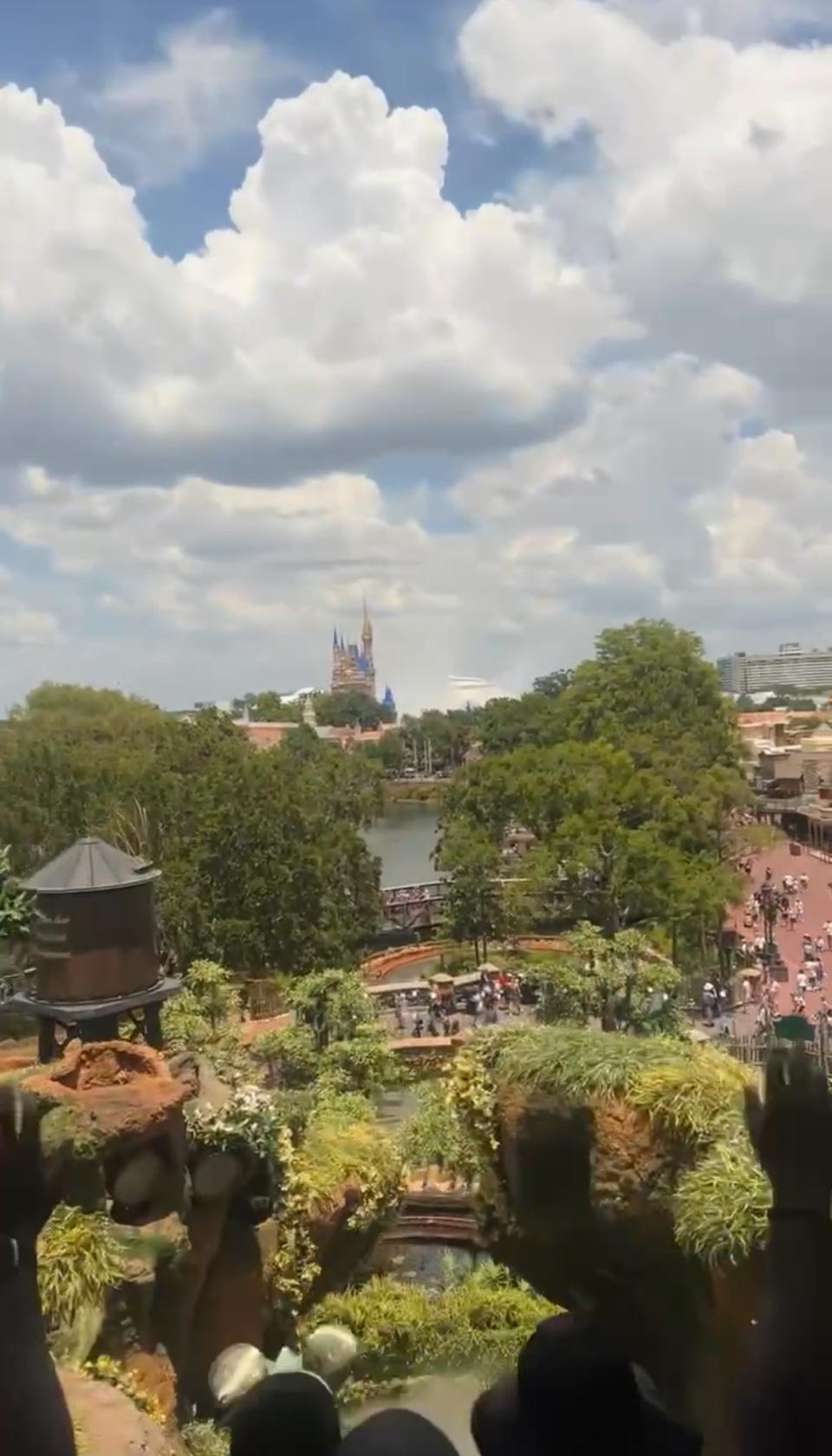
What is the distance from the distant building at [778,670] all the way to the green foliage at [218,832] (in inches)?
5405

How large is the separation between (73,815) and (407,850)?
25.0m

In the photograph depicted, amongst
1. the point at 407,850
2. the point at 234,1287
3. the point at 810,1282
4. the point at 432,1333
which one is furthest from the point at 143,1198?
the point at 407,850

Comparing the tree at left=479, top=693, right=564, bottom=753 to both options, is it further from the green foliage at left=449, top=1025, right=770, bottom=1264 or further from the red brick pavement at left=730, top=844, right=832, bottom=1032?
the green foliage at left=449, top=1025, right=770, bottom=1264

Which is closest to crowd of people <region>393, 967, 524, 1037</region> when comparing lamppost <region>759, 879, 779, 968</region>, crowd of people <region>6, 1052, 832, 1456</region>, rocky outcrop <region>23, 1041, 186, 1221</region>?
lamppost <region>759, 879, 779, 968</region>

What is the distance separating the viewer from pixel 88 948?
8.48 metres

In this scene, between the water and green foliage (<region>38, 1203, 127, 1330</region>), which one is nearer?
green foliage (<region>38, 1203, 127, 1330</region>)

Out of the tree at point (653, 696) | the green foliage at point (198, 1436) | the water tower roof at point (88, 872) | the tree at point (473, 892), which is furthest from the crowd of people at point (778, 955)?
the green foliage at point (198, 1436)

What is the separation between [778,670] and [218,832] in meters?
152

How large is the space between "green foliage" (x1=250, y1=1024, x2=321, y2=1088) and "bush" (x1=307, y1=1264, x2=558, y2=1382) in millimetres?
Result: 3456

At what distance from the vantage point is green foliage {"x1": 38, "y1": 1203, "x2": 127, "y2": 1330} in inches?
167

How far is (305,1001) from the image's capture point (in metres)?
12.6

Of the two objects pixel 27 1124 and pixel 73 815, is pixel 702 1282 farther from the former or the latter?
pixel 73 815

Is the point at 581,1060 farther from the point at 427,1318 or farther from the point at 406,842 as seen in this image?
the point at 406,842

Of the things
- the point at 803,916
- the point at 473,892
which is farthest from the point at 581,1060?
the point at 803,916
